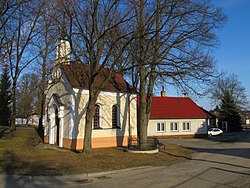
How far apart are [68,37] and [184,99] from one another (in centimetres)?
3549

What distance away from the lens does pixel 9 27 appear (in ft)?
60.8

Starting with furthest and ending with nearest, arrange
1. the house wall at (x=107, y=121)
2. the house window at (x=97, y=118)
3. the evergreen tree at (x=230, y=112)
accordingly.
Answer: the evergreen tree at (x=230, y=112)
the house window at (x=97, y=118)
the house wall at (x=107, y=121)

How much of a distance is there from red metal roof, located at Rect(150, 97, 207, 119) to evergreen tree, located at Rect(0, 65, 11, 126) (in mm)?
26156

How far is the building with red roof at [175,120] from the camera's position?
41706 mm

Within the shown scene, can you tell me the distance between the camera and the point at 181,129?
4297cm

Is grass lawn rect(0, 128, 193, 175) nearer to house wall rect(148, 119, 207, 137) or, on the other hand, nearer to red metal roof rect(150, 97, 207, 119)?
house wall rect(148, 119, 207, 137)

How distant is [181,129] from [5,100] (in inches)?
1255

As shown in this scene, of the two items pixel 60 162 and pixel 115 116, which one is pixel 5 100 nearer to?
pixel 115 116

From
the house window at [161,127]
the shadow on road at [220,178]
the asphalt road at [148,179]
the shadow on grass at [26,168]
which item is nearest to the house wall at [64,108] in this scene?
the shadow on grass at [26,168]

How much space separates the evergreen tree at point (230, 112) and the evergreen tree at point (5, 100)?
43.4 meters

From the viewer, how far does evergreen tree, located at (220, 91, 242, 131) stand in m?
57.7

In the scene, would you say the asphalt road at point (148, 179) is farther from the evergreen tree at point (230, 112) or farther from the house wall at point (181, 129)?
the evergreen tree at point (230, 112)

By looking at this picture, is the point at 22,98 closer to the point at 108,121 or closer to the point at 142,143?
the point at 108,121

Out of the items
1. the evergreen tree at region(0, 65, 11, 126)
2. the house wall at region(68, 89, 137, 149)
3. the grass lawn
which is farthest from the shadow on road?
the evergreen tree at region(0, 65, 11, 126)
